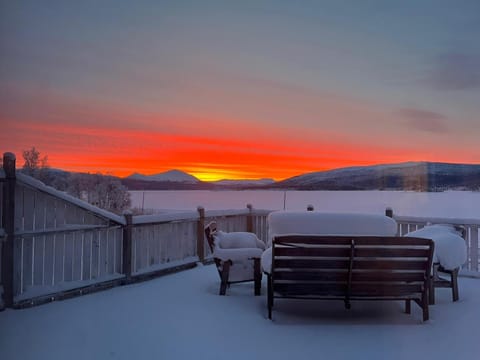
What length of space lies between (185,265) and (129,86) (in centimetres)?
328

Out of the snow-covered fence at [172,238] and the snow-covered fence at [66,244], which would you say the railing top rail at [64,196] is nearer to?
the snow-covered fence at [66,244]

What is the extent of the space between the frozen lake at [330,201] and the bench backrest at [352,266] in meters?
1.23

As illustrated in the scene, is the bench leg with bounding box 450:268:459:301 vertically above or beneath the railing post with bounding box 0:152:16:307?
beneath

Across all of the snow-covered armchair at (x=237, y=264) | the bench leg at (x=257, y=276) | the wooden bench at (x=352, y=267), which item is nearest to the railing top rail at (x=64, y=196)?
the snow-covered armchair at (x=237, y=264)

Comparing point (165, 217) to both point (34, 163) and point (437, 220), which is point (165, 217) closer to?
point (34, 163)

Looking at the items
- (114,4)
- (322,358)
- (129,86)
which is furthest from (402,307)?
(114,4)

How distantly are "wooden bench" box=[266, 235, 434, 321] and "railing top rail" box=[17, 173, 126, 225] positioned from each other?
2441 mm

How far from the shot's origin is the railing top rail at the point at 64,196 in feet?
14.4

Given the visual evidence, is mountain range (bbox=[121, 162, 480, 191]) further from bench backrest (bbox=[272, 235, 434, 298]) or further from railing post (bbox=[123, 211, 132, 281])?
bench backrest (bbox=[272, 235, 434, 298])

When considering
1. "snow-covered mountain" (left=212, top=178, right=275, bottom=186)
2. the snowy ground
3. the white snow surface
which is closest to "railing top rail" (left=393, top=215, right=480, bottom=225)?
the white snow surface

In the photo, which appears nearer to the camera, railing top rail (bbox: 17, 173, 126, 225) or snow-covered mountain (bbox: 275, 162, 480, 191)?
railing top rail (bbox: 17, 173, 126, 225)

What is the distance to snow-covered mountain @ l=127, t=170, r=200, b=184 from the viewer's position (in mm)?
5742

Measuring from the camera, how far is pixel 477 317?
170 inches

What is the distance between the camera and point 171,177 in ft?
19.4
